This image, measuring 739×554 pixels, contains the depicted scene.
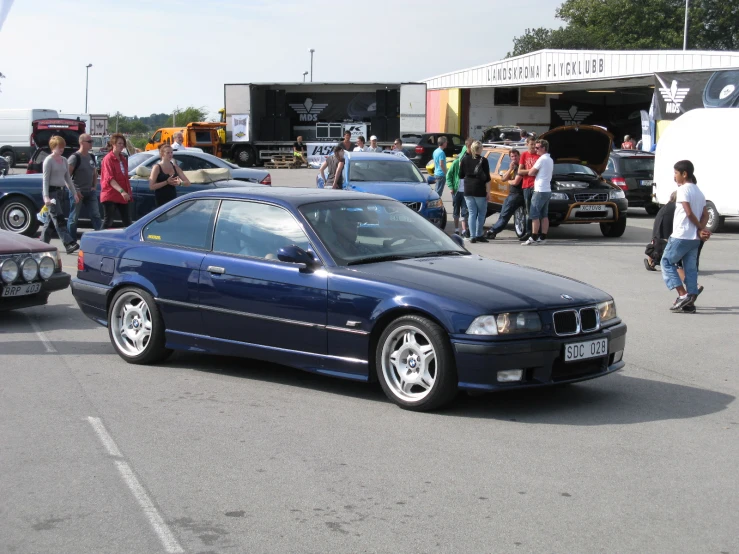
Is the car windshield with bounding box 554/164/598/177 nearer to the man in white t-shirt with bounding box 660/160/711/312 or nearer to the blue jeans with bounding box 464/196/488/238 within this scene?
the blue jeans with bounding box 464/196/488/238

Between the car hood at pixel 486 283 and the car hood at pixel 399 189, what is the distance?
34.5 feet

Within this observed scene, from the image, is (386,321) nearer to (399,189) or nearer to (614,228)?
(399,189)

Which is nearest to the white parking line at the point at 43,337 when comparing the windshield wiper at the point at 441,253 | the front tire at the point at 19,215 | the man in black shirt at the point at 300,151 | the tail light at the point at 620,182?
the windshield wiper at the point at 441,253

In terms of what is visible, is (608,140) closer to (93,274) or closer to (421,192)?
(421,192)

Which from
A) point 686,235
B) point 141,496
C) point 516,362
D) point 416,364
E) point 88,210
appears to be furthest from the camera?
point 88,210

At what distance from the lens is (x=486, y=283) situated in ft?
21.4

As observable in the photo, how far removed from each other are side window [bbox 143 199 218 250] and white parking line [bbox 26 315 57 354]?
1427 mm

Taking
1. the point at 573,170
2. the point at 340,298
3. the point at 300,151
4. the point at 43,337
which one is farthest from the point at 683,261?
the point at 300,151

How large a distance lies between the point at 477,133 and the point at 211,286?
4538 centimetres

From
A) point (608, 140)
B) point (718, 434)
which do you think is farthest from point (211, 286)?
point (608, 140)

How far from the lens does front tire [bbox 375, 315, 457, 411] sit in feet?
20.4

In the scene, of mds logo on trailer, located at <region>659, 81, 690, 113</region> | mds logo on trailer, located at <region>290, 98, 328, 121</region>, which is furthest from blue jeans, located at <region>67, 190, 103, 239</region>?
mds logo on trailer, located at <region>290, 98, 328, 121</region>

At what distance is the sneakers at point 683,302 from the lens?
10.7m

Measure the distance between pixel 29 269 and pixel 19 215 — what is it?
7987 millimetres
